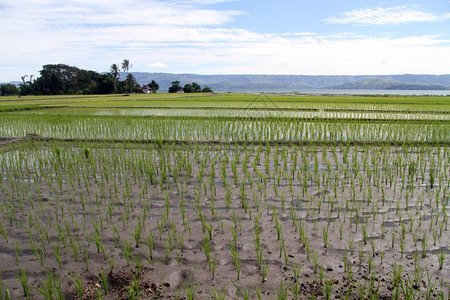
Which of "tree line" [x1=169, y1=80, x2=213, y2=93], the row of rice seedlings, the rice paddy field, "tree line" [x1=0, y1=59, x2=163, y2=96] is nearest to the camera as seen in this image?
the rice paddy field

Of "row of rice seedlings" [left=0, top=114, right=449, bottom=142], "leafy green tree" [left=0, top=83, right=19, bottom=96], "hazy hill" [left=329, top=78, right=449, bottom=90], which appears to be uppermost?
"hazy hill" [left=329, top=78, right=449, bottom=90]

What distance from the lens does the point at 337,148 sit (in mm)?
6902

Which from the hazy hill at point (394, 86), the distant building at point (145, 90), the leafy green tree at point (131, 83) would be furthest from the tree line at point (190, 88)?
the hazy hill at point (394, 86)

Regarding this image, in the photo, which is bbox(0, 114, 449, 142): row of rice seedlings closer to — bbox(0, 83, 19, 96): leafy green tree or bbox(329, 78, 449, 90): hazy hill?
bbox(0, 83, 19, 96): leafy green tree

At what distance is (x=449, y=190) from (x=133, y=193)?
416cm

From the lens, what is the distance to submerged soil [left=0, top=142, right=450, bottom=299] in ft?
7.96

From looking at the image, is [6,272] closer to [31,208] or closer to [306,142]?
[31,208]

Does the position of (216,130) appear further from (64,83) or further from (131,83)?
(64,83)

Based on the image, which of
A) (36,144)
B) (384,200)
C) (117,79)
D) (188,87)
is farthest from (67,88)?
(384,200)

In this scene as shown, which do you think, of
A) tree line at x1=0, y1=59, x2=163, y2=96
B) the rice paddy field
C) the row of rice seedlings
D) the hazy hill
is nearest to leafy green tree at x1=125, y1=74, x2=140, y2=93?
tree line at x1=0, y1=59, x2=163, y2=96

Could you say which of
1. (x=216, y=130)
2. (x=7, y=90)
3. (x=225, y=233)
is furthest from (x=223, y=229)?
(x=7, y=90)

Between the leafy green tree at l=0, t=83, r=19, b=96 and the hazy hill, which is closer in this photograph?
the leafy green tree at l=0, t=83, r=19, b=96

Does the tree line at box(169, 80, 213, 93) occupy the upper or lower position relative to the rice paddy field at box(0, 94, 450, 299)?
upper

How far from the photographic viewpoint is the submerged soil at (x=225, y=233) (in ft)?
7.96
